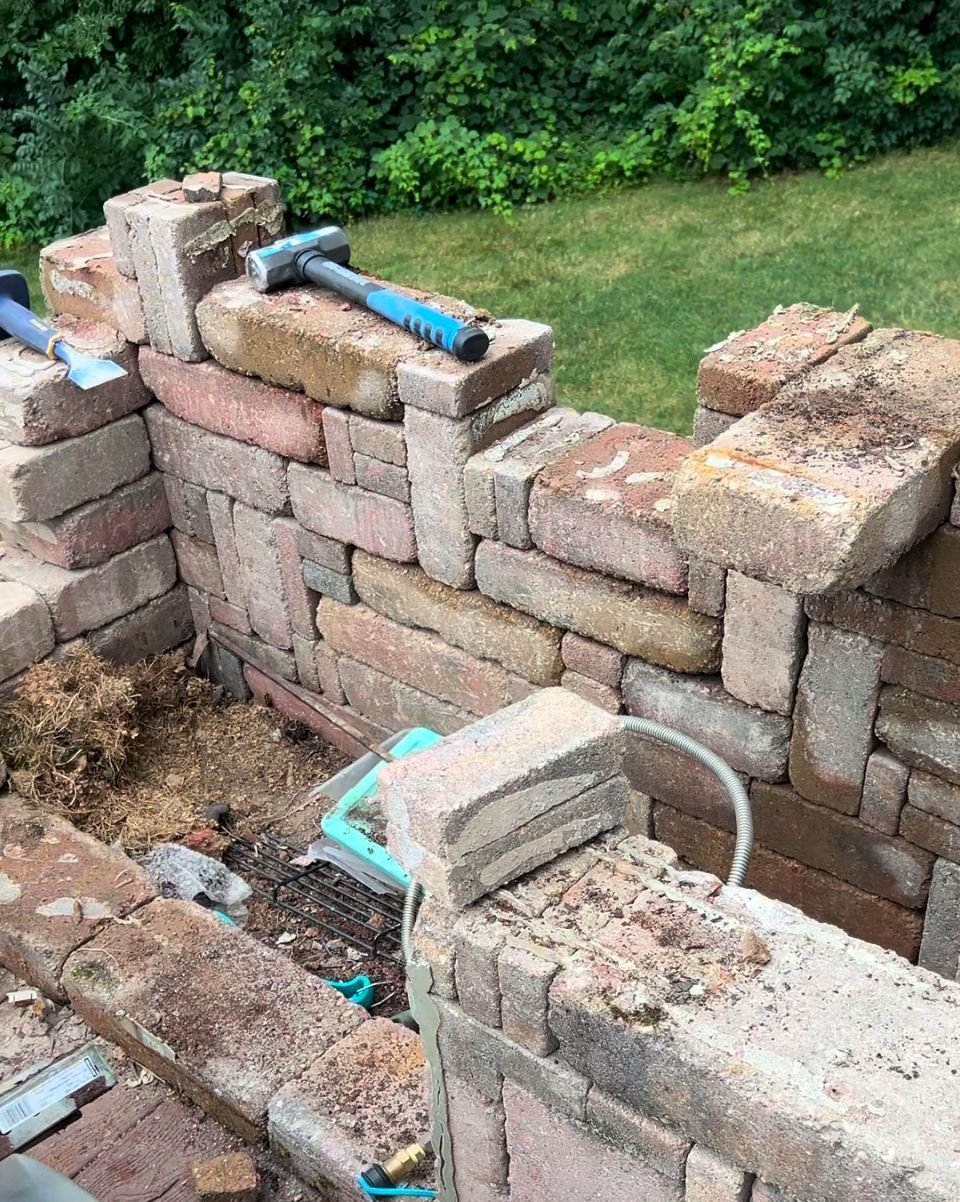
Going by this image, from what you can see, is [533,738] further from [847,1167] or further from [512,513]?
[512,513]

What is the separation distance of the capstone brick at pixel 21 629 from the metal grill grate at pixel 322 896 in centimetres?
131

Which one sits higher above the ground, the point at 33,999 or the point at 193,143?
the point at 193,143

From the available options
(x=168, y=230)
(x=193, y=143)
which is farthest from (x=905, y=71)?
(x=168, y=230)

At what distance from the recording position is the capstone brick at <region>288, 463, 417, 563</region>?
5574 millimetres

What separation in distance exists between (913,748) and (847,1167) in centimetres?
208

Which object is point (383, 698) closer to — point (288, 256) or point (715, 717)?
point (715, 717)

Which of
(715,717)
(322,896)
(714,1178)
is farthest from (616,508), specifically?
(714,1178)

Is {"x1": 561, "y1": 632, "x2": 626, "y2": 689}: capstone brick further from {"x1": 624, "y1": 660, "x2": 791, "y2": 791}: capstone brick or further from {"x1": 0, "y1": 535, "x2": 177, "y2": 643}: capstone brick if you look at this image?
{"x1": 0, "y1": 535, "x2": 177, "y2": 643}: capstone brick

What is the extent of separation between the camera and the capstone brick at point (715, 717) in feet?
15.7

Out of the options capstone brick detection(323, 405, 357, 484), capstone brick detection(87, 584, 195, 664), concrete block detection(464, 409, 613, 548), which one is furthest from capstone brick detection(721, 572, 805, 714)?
capstone brick detection(87, 584, 195, 664)

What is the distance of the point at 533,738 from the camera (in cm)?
328

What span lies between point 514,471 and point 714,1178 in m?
2.78

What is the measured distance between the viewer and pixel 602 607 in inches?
196

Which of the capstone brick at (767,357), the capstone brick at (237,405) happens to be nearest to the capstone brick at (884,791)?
the capstone brick at (767,357)
